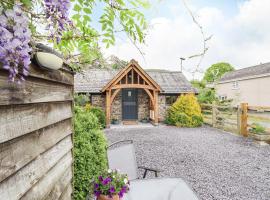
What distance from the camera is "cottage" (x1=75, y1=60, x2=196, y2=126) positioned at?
14.5 metres

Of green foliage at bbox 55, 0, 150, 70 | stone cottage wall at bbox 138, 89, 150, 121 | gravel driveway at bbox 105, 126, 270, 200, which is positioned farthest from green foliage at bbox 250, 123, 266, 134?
green foliage at bbox 55, 0, 150, 70

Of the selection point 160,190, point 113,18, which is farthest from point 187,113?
point 113,18

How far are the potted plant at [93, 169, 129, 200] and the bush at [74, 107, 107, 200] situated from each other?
3.20 ft

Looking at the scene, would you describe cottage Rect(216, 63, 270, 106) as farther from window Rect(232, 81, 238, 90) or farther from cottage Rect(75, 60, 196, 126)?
cottage Rect(75, 60, 196, 126)

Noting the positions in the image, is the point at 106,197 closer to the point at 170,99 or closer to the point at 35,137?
the point at 35,137

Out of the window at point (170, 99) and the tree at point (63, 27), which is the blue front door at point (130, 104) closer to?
the window at point (170, 99)

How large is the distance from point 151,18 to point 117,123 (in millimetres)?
13715

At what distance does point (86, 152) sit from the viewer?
3.51 metres

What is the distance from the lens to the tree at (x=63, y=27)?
0.75 metres

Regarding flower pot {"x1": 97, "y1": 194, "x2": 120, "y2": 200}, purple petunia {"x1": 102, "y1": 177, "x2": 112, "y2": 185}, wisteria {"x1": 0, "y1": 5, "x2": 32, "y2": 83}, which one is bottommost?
flower pot {"x1": 97, "y1": 194, "x2": 120, "y2": 200}

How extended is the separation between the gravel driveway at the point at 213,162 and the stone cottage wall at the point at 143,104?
17.6 feet

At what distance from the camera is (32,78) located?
4.58 ft

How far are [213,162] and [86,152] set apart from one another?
4.77m

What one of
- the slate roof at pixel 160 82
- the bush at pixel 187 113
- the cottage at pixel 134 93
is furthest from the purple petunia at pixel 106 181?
the slate roof at pixel 160 82
